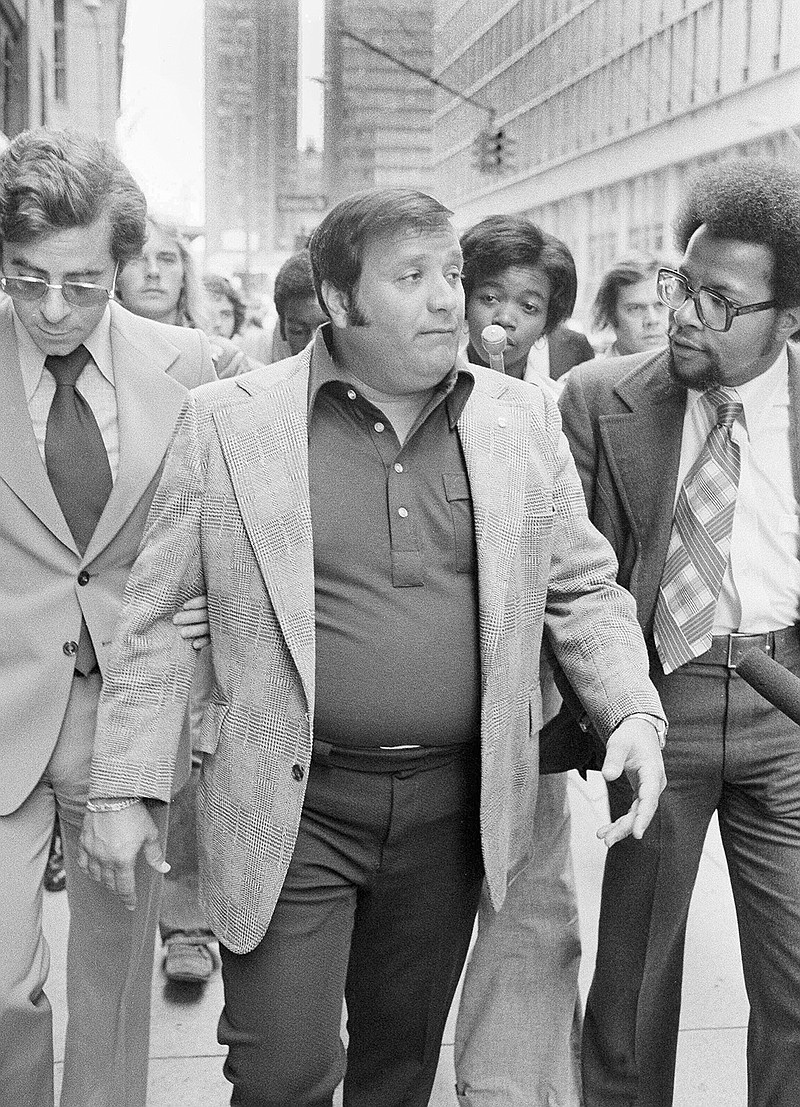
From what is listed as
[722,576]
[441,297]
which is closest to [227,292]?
[722,576]

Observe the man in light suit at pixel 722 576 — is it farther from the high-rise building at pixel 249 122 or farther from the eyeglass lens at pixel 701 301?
the high-rise building at pixel 249 122

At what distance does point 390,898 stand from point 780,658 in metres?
0.95

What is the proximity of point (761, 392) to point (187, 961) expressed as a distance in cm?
250

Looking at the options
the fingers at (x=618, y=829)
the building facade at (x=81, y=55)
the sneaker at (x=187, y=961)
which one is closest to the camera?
the fingers at (x=618, y=829)

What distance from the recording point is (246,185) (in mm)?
109188

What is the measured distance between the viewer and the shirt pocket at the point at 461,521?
2639 millimetres

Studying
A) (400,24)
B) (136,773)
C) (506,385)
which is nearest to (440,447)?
(506,385)

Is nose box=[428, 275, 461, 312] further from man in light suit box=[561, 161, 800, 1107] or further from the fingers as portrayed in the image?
the fingers

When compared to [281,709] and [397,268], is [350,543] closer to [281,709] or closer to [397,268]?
[281,709]

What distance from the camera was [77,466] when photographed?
3.01 m

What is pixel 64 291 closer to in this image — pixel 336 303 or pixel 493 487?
pixel 336 303

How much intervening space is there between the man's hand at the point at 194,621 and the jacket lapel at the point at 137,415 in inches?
14.7

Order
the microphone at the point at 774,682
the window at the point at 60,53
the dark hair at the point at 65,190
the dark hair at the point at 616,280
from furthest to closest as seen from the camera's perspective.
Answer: the window at the point at 60,53, the dark hair at the point at 616,280, the dark hair at the point at 65,190, the microphone at the point at 774,682

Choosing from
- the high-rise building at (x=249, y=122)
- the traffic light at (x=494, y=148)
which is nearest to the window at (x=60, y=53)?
the traffic light at (x=494, y=148)
